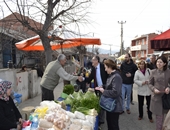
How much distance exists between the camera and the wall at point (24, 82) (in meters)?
6.29

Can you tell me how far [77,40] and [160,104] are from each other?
3.85m

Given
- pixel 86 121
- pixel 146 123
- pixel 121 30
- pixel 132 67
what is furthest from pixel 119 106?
pixel 121 30

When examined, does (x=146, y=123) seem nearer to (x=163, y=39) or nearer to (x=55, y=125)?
(x=163, y=39)

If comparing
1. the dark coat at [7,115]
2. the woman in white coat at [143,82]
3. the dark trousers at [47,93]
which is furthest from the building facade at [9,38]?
the dark coat at [7,115]

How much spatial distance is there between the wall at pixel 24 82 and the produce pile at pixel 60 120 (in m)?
3.62

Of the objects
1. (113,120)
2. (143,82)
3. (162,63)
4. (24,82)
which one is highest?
(162,63)

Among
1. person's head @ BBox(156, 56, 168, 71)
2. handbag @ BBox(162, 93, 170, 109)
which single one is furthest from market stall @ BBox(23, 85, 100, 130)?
person's head @ BBox(156, 56, 168, 71)

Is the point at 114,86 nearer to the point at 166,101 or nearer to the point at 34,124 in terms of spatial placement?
the point at 166,101

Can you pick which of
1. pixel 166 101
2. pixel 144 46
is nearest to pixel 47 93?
pixel 166 101

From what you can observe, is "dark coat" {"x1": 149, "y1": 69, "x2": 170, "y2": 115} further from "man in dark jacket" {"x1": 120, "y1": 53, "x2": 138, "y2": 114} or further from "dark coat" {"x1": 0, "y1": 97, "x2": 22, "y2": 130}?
"dark coat" {"x1": 0, "y1": 97, "x2": 22, "y2": 130}

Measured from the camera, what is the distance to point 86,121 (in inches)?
114

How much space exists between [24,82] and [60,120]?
5.44m

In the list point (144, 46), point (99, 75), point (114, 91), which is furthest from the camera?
point (144, 46)

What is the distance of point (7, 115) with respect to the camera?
2740 millimetres
